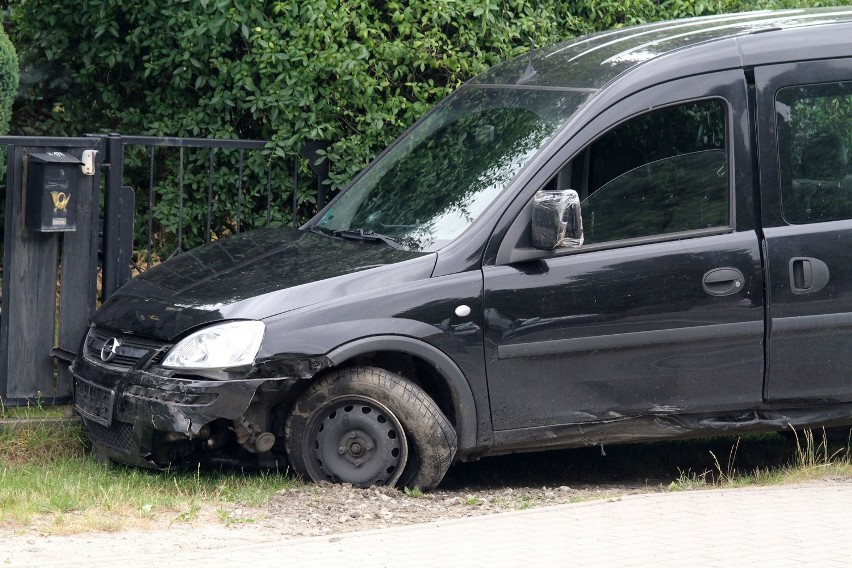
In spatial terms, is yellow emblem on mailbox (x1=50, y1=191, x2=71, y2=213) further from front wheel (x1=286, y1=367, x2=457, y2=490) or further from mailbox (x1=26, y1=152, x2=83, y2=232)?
front wheel (x1=286, y1=367, x2=457, y2=490)

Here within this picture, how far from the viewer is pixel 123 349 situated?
6.36 m

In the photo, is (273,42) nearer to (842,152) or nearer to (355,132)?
(355,132)

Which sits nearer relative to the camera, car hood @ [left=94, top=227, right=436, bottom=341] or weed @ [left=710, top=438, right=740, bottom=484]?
car hood @ [left=94, top=227, right=436, bottom=341]

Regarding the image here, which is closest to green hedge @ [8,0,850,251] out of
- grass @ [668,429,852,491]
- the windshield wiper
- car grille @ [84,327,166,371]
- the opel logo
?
the windshield wiper

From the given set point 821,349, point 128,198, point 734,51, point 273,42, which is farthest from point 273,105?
point 821,349

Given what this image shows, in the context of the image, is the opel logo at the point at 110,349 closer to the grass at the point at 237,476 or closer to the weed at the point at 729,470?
the grass at the point at 237,476

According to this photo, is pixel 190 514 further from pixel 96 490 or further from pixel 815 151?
pixel 815 151

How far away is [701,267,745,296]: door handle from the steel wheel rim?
159 centimetres

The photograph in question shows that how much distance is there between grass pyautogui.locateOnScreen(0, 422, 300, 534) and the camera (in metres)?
5.74

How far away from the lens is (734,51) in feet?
21.2

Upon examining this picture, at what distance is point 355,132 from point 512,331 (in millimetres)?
2744

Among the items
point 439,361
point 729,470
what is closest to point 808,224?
point 729,470

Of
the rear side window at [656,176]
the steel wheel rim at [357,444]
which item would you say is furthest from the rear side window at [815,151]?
the steel wheel rim at [357,444]

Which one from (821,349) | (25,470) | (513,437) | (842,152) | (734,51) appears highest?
(734,51)
